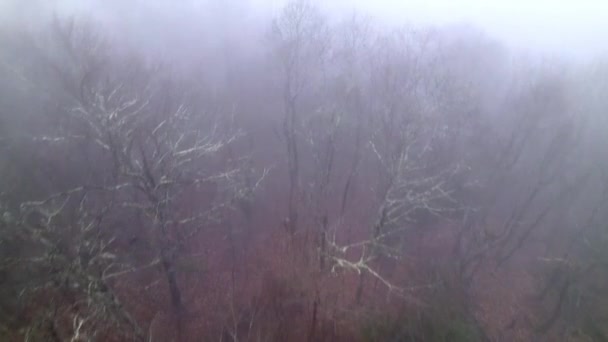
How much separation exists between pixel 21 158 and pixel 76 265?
24.5 feet

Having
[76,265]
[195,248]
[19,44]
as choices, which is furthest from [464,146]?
[19,44]

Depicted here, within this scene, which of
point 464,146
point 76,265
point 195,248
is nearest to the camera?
point 76,265

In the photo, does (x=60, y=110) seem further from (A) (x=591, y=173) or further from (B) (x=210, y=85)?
(A) (x=591, y=173)

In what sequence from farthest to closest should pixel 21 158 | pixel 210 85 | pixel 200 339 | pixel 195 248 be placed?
pixel 210 85 < pixel 195 248 < pixel 21 158 < pixel 200 339

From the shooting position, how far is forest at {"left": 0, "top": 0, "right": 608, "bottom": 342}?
443 inches

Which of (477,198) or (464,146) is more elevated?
(464,146)

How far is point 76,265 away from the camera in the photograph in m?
8.56

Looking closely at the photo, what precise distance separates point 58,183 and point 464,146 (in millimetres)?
14797

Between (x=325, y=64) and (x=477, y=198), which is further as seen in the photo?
(x=325, y=64)

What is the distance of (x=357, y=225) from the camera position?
54.2 ft

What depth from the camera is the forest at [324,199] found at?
1125 centimetres

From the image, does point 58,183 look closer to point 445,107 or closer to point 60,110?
point 60,110

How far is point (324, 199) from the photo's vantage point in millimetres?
16391

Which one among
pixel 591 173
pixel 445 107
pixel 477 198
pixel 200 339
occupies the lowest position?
pixel 200 339
